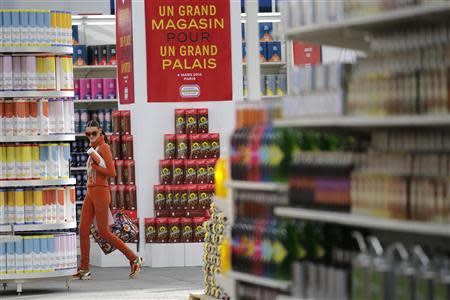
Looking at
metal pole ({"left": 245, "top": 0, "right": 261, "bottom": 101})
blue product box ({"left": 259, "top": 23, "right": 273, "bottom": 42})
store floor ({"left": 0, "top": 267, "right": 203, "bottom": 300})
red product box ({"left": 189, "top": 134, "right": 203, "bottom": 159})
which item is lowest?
store floor ({"left": 0, "top": 267, "right": 203, "bottom": 300})

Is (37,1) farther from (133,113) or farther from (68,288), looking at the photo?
(68,288)

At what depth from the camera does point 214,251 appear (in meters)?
8.79

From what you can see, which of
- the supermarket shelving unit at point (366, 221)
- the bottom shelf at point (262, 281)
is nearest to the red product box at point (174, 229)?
the bottom shelf at point (262, 281)

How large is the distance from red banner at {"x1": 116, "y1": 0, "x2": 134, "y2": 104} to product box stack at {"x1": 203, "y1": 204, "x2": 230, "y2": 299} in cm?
423

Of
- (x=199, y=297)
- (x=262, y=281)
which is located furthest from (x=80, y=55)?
(x=262, y=281)

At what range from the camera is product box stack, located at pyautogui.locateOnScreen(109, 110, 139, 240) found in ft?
42.1

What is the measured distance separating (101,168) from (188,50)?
6.61ft

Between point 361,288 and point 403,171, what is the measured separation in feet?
1.73

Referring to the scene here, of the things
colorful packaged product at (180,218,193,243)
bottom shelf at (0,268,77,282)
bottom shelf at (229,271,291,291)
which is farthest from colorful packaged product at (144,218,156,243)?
bottom shelf at (229,271,291,291)

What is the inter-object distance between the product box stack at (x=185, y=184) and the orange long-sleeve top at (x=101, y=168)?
3.93ft

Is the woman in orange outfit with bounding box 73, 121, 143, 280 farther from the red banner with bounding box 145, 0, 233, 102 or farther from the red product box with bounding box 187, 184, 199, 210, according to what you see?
the red banner with bounding box 145, 0, 233, 102

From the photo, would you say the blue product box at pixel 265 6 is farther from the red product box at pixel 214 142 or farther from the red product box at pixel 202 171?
the red product box at pixel 202 171

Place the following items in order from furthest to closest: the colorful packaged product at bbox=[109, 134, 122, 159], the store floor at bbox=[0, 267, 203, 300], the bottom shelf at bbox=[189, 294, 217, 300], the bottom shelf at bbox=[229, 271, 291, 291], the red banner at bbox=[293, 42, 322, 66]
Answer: the red banner at bbox=[293, 42, 322, 66], the colorful packaged product at bbox=[109, 134, 122, 159], the store floor at bbox=[0, 267, 203, 300], the bottom shelf at bbox=[189, 294, 217, 300], the bottom shelf at bbox=[229, 271, 291, 291]

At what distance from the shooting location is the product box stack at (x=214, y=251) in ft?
28.3
